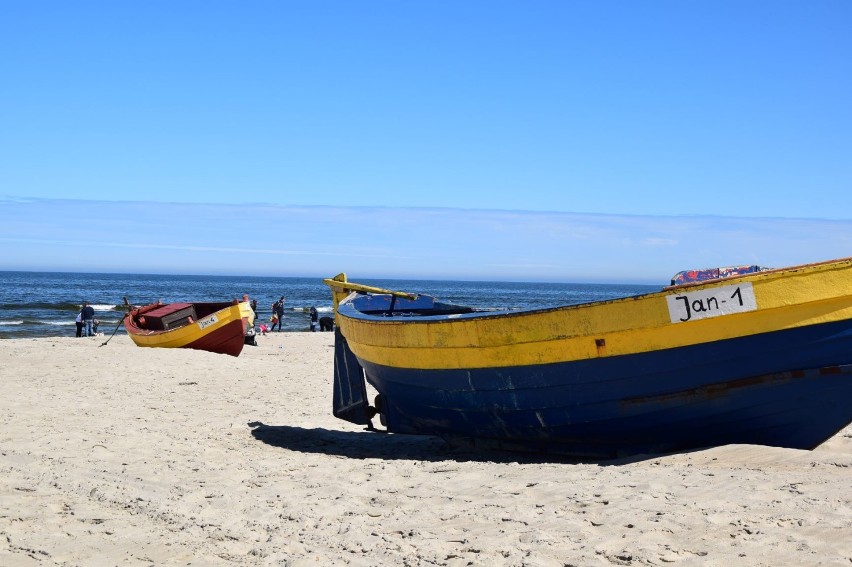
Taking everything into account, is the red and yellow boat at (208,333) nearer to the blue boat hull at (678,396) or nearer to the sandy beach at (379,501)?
the sandy beach at (379,501)

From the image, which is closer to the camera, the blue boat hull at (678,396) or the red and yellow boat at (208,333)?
the blue boat hull at (678,396)

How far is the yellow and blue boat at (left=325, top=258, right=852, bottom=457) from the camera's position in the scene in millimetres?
6512

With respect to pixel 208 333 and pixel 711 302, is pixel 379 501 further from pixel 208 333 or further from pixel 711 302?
pixel 208 333

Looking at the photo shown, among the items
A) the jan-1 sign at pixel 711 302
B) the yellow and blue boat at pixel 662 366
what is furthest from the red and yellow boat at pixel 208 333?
the jan-1 sign at pixel 711 302

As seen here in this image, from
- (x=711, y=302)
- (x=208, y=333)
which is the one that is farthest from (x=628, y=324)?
(x=208, y=333)

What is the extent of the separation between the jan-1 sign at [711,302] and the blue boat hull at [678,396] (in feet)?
0.84

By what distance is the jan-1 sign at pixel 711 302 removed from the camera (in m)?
6.51

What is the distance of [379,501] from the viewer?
6.27 metres

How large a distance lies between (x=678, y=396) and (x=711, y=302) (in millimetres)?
843

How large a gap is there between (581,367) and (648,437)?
2.71 ft

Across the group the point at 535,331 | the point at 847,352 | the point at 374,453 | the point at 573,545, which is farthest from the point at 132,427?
the point at 847,352

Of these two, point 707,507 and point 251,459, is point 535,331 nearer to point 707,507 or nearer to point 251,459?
point 707,507

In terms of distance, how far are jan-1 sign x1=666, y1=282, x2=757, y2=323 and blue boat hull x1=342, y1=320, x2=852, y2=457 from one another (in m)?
0.26

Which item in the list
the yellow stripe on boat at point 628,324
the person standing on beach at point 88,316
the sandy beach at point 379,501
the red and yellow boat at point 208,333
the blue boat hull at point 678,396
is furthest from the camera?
the person standing on beach at point 88,316
